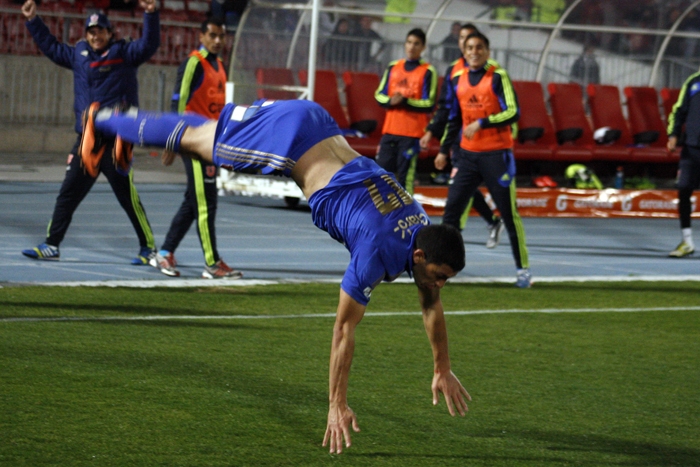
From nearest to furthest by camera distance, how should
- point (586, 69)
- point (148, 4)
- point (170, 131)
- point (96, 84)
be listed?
point (170, 131), point (148, 4), point (96, 84), point (586, 69)

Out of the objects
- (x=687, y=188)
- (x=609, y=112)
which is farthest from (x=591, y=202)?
(x=609, y=112)

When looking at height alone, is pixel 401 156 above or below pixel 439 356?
below

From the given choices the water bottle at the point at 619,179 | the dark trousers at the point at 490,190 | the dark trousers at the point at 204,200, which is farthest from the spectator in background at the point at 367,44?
the dark trousers at the point at 204,200

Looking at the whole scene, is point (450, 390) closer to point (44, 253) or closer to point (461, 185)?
point (461, 185)

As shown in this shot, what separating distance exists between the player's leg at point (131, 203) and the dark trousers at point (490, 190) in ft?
8.73

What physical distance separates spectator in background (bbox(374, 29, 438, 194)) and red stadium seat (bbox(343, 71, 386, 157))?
183 inches

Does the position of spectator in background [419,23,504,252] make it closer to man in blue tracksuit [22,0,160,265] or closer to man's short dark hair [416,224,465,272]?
man in blue tracksuit [22,0,160,265]

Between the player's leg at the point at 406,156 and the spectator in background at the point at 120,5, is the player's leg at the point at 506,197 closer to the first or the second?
the player's leg at the point at 406,156

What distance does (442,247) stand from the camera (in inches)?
175

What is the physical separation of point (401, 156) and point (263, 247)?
203 cm

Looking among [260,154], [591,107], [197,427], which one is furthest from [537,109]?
[197,427]

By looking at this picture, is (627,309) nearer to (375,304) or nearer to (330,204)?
(375,304)

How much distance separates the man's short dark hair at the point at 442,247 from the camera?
4430mm

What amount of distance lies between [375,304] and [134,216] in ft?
8.23
